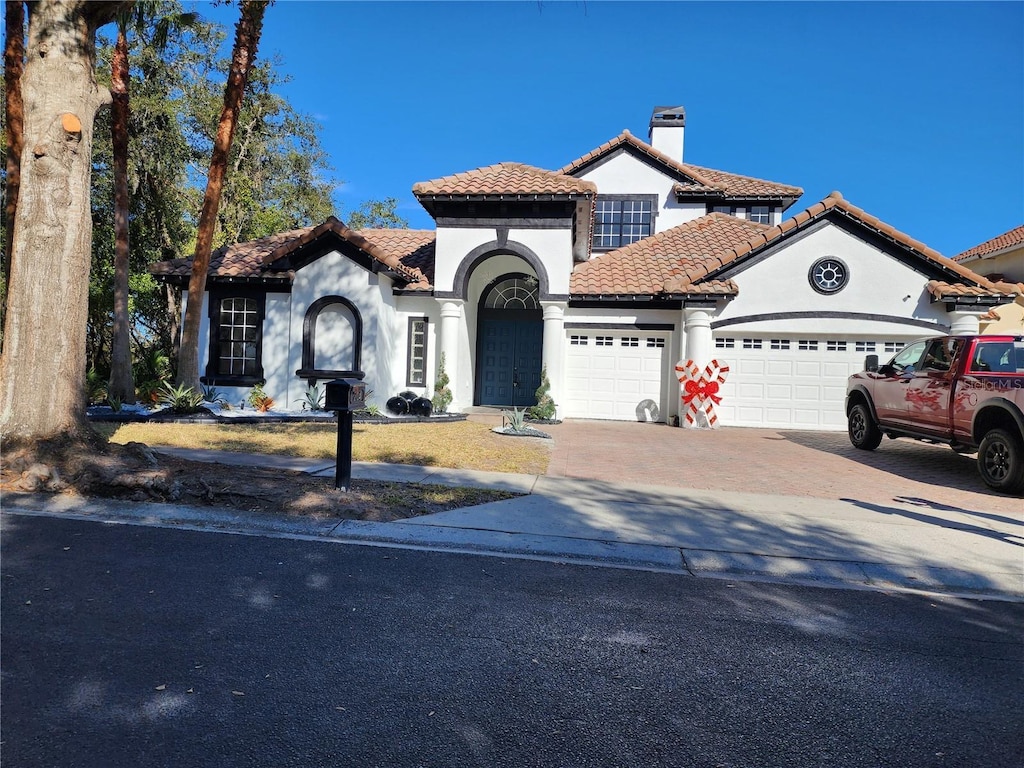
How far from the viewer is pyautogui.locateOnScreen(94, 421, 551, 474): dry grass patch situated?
30.8ft

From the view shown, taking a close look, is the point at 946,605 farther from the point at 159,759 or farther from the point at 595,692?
the point at 159,759

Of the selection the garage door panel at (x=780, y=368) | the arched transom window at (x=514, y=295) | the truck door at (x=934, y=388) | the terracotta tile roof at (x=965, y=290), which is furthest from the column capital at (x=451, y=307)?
the terracotta tile roof at (x=965, y=290)

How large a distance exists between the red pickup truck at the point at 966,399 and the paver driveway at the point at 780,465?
520mm

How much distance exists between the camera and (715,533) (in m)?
6.04

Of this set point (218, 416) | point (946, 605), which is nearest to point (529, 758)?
point (946, 605)

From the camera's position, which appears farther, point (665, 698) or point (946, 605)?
point (946, 605)

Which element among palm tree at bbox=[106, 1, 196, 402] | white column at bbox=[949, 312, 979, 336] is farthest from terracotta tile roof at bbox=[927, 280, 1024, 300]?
palm tree at bbox=[106, 1, 196, 402]

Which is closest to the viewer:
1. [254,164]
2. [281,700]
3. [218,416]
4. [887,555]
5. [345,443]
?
[281,700]

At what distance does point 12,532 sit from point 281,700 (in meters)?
3.88

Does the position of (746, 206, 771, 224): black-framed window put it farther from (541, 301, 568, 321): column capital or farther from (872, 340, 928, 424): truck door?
(872, 340, 928, 424): truck door

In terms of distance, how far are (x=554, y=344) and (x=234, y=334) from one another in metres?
8.41

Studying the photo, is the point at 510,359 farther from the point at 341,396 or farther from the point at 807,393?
the point at 341,396

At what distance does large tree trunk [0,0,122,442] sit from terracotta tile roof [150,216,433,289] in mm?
7975

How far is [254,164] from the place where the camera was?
75.8 ft
